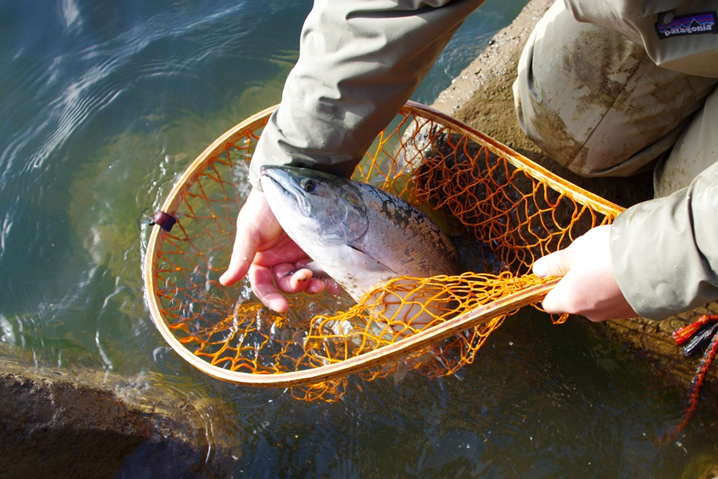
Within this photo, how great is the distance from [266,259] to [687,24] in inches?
89.0

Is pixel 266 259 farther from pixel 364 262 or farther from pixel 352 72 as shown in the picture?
pixel 352 72

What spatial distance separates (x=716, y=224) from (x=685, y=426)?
1685 millimetres

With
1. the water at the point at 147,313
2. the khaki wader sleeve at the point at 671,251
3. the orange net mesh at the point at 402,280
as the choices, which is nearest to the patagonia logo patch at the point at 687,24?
the khaki wader sleeve at the point at 671,251

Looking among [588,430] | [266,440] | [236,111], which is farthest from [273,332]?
[236,111]

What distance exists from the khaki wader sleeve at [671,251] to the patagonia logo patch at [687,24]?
65cm

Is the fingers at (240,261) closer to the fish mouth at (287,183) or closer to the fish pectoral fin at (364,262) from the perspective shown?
the fish mouth at (287,183)

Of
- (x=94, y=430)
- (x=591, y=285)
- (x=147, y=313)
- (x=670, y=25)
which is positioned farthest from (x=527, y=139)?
(x=94, y=430)

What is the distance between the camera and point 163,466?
2.82 meters

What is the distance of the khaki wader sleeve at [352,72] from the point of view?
2.30 metres

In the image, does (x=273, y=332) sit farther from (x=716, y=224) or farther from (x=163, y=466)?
(x=716, y=224)

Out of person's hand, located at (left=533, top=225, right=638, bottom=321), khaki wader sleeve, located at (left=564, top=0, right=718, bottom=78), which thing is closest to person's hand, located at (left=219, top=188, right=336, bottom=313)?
person's hand, located at (left=533, top=225, right=638, bottom=321)

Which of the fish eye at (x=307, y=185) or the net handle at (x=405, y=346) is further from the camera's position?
the fish eye at (x=307, y=185)

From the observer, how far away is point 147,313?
3.54 metres

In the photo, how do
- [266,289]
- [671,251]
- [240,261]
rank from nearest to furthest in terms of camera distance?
[671,251]
[240,261]
[266,289]
